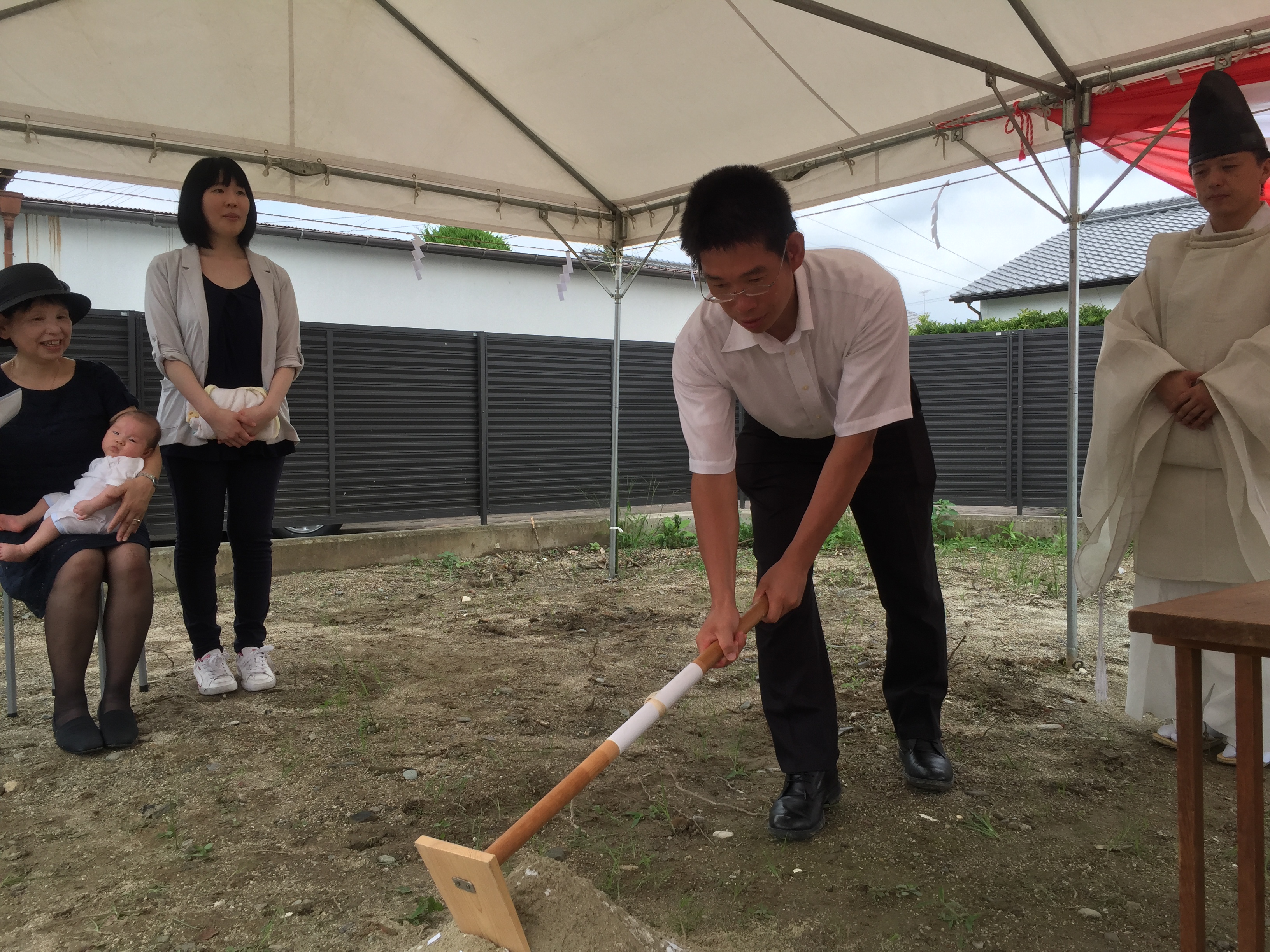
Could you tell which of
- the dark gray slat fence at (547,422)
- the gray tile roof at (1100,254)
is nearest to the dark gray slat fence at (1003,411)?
the dark gray slat fence at (547,422)

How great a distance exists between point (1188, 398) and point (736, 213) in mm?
1646

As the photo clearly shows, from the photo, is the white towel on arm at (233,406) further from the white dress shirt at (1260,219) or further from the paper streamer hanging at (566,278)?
the white dress shirt at (1260,219)

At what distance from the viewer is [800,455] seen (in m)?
2.20

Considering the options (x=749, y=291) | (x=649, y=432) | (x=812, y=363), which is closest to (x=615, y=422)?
(x=649, y=432)

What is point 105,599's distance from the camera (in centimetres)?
280

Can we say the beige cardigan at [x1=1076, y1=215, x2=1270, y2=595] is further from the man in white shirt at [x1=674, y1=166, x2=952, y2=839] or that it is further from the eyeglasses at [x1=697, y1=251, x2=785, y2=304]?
the eyeglasses at [x1=697, y1=251, x2=785, y2=304]

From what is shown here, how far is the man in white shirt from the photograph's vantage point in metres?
1.73

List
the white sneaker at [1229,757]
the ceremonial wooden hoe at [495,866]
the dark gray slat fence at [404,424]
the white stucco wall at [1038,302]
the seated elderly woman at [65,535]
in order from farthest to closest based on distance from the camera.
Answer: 1. the white stucco wall at [1038,302]
2. the dark gray slat fence at [404,424]
3. the seated elderly woman at [65,535]
4. the white sneaker at [1229,757]
5. the ceremonial wooden hoe at [495,866]

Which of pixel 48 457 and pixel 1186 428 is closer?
pixel 1186 428

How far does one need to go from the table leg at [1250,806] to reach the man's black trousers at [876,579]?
102 centimetres

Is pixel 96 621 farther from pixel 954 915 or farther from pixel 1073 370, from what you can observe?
pixel 1073 370

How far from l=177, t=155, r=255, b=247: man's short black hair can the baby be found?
0.72 metres

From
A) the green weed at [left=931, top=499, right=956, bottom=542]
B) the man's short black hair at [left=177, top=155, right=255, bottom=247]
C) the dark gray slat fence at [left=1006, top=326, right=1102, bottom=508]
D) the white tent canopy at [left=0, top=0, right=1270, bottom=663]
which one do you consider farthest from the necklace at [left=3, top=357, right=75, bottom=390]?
the dark gray slat fence at [left=1006, top=326, right=1102, bottom=508]

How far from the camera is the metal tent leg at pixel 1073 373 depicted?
3.40m
